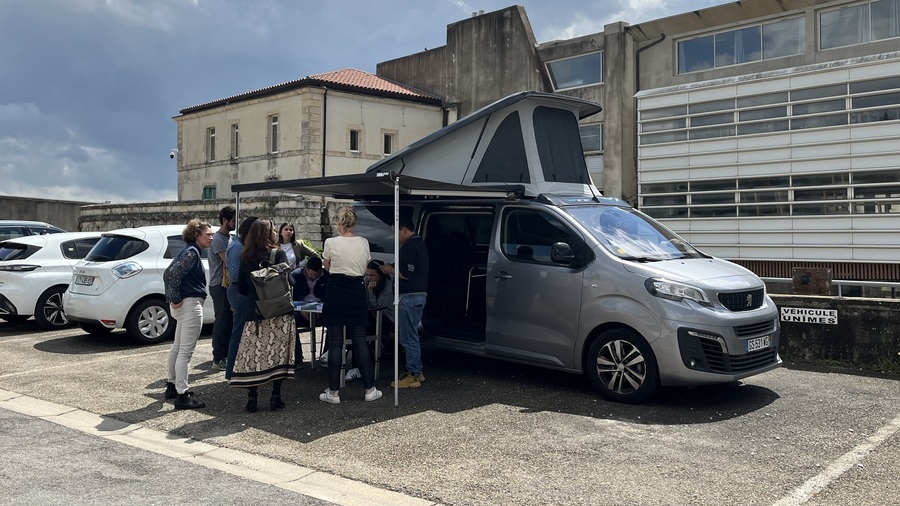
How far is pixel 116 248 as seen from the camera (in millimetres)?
11367

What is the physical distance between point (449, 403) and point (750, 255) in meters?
8.82

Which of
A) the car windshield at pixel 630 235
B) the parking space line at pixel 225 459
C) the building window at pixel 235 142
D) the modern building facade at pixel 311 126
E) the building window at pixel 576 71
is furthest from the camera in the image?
the building window at pixel 235 142

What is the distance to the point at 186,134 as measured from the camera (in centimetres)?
4644

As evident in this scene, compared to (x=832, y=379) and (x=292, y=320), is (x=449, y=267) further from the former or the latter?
(x=832, y=379)

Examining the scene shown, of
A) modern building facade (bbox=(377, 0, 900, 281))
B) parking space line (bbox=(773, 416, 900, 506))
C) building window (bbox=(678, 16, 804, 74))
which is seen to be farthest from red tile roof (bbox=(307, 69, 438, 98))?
parking space line (bbox=(773, 416, 900, 506))

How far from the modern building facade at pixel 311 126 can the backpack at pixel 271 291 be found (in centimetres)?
3119

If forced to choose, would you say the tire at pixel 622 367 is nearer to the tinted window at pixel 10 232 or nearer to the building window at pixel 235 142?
the tinted window at pixel 10 232

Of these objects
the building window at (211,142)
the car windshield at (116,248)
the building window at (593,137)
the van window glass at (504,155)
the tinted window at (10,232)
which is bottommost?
the car windshield at (116,248)

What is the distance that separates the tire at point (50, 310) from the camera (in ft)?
41.5

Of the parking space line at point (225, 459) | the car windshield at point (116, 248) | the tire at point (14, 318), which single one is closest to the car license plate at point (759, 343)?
the parking space line at point (225, 459)

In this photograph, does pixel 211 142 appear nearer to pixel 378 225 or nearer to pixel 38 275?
pixel 38 275

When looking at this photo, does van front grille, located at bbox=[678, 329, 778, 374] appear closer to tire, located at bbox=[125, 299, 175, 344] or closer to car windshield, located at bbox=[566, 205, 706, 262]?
car windshield, located at bbox=[566, 205, 706, 262]

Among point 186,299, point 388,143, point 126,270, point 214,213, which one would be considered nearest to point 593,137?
point 388,143

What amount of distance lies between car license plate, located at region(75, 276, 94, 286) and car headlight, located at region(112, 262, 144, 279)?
1.24ft
